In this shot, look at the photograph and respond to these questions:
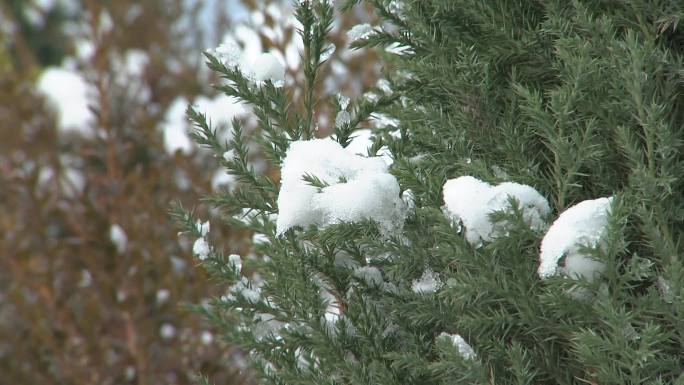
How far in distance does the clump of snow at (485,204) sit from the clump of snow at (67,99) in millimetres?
6543

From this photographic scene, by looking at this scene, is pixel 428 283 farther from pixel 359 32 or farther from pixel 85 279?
pixel 85 279

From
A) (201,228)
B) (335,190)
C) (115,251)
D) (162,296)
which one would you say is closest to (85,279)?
(115,251)

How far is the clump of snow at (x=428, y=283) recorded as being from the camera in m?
1.73

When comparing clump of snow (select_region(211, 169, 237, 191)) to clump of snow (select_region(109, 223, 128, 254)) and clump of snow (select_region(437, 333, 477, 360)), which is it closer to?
clump of snow (select_region(109, 223, 128, 254))

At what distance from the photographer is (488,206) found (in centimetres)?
153

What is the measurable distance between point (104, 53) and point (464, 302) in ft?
11.0

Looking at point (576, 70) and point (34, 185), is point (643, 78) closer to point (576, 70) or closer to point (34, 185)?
point (576, 70)

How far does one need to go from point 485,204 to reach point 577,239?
0.64ft

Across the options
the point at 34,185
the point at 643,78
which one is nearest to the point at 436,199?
the point at 643,78

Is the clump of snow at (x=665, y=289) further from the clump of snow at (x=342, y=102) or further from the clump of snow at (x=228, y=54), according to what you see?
the clump of snow at (x=228, y=54)

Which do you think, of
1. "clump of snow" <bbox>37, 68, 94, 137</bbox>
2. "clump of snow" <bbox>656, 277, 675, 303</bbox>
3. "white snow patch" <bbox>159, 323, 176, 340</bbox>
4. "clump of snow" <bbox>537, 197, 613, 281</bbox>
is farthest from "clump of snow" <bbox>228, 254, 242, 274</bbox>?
"clump of snow" <bbox>37, 68, 94, 137</bbox>

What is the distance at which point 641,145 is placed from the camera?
1.61 metres

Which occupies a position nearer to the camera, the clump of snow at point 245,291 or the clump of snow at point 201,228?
the clump of snow at point 245,291

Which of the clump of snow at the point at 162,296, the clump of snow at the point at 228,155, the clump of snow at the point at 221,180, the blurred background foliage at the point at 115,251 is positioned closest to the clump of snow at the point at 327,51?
the clump of snow at the point at 228,155
